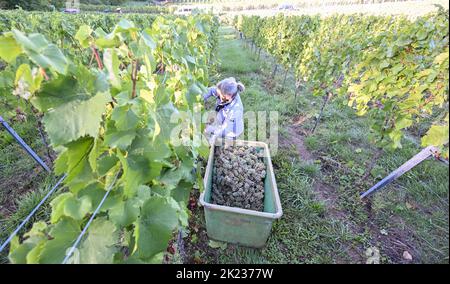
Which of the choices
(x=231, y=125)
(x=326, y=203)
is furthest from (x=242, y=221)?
(x=231, y=125)

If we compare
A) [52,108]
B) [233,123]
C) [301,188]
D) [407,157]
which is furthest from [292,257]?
[407,157]

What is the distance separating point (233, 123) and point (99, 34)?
2307mm

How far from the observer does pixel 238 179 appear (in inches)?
104

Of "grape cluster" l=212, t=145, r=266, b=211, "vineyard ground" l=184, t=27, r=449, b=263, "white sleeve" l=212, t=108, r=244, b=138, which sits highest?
"white sleeve" l=212, t=108, r=244, b=138

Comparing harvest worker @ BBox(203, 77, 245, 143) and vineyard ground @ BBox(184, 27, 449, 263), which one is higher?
harvest worker @ BBox(203, 77, 245, 143)

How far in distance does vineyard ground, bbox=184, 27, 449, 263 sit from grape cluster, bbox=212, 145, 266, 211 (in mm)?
329

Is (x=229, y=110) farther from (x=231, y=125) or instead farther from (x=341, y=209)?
(x=341, y=209)

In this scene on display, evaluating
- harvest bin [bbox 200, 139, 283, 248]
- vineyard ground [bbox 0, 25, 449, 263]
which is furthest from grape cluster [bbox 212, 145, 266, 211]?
vineyard ground [bbox 0, 25, 449, 263]

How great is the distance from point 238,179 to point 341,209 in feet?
4.20

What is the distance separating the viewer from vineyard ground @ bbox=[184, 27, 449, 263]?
2066 millimetres

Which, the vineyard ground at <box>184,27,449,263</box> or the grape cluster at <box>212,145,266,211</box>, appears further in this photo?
the grape cluster at <box>212,145,266,211</box>

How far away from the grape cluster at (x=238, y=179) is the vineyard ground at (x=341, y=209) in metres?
0.33

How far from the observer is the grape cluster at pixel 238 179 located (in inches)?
102

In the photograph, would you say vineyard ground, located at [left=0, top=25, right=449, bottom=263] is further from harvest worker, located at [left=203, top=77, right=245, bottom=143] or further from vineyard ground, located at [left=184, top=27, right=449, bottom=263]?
harvest worker, located at [left=203, top=77, right=245, bottom=143]
